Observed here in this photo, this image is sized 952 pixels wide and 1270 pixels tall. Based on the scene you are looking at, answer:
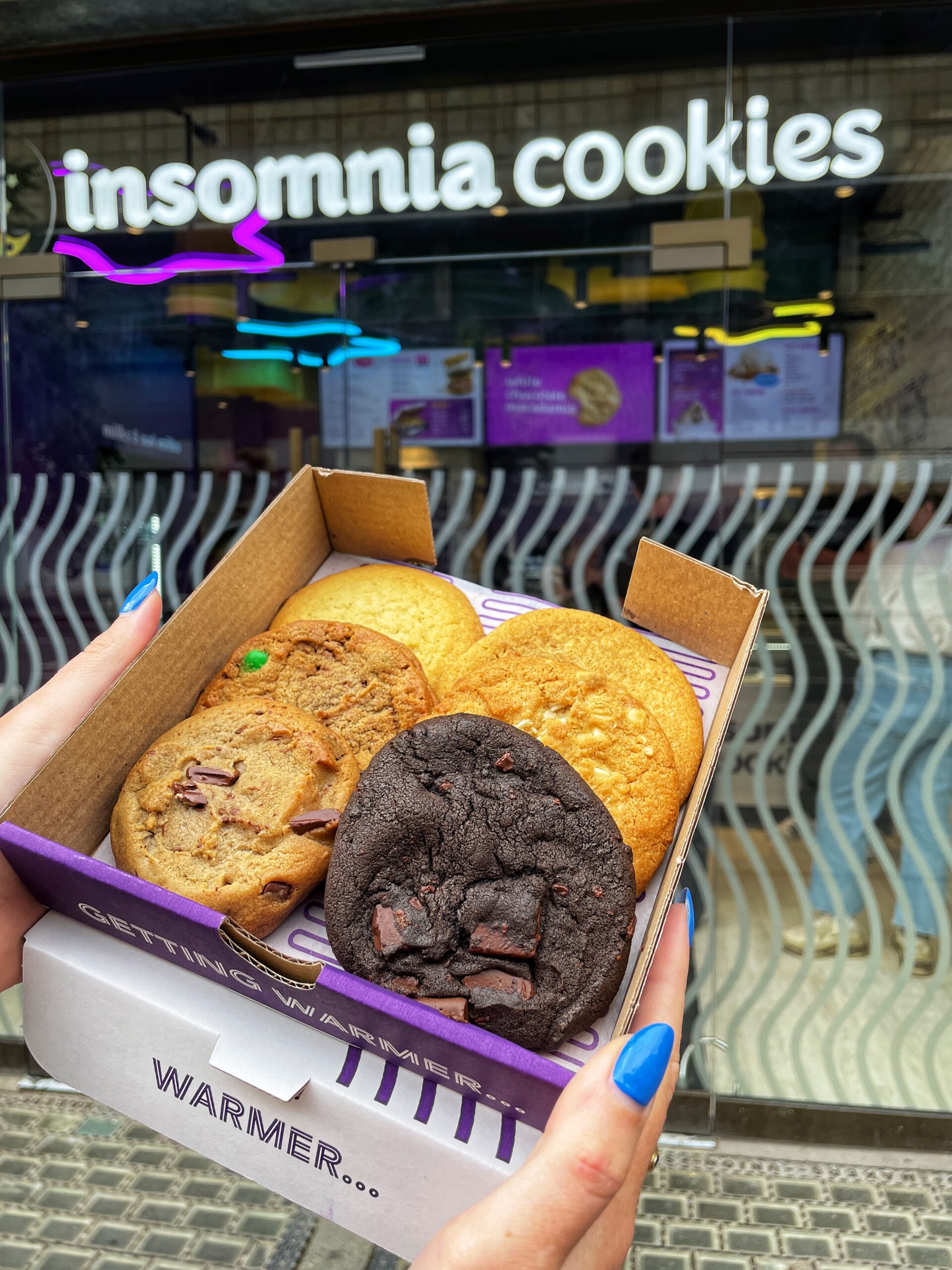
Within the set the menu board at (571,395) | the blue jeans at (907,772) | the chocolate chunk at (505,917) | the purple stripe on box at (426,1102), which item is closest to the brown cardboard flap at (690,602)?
the chocolate chunk at (505,917)

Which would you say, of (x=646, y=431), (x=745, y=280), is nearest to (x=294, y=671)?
(x=646, y=431)

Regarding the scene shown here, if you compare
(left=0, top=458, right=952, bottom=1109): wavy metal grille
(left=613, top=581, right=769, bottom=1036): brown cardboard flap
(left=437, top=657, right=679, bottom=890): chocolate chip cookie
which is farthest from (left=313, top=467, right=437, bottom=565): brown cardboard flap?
(left=0, top=458, right=952, bottom=1109): wavy metal grille

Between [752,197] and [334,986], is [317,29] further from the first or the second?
[334,986]

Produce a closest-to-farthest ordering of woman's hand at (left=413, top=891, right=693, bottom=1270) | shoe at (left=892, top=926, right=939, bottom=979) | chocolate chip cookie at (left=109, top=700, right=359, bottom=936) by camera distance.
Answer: woman's hand at (left=413, top=891, right=693, bottom=1270)
chocolate chip cookie at (left=109, top=700, right=359, bottom=936)
shoe at (left=892, top=926, right=939, bottom=979)

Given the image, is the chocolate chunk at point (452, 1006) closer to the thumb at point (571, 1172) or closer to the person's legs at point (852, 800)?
the thumb at point (571, 1172)

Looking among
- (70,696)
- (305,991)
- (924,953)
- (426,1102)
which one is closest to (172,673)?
(70,696)

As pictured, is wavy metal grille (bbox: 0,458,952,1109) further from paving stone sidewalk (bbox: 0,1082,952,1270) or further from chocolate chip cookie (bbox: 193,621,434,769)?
chocolate chip cookie (bbox: 193,621,434,769)

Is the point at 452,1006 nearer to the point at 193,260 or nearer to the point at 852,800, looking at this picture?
the point at 852,800
